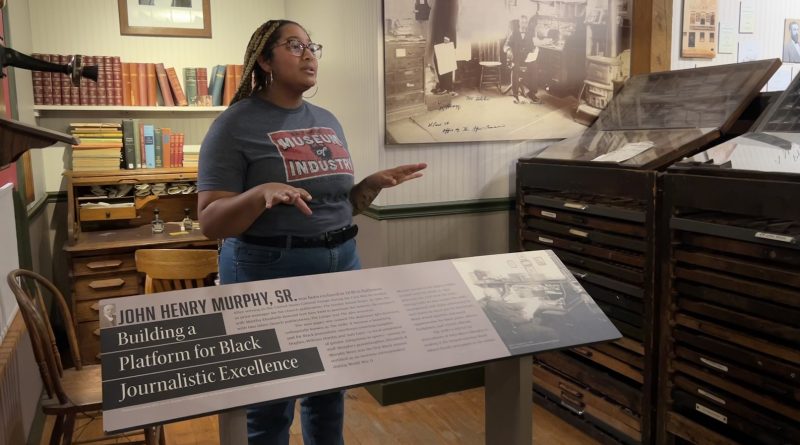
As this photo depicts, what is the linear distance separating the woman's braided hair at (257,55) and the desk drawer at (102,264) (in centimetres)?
196

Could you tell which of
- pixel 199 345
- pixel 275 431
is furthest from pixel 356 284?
pixel 275 431

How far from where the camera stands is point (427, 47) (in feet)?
9.51

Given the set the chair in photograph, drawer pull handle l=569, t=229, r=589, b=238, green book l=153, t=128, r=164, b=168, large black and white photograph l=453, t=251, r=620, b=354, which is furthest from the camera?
green book l=153, t=128, r=164, b=168

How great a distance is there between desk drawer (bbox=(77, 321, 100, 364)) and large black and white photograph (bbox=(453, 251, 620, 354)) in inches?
104

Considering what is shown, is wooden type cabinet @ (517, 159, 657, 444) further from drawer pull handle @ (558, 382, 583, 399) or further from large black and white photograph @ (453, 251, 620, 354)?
large black and white photograph @ (453, 251, 620, 354)

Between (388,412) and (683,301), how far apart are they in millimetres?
1387

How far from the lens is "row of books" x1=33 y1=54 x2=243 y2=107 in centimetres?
375

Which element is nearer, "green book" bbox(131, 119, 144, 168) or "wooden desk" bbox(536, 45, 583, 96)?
"wooden desk" bbox(536, 45, 583, 96)

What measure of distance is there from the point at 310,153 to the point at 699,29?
241 centimetres

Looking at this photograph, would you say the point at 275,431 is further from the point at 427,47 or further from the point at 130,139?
the point at 130,139

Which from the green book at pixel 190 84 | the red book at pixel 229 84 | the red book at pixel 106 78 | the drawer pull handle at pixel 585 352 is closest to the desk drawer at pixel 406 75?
the drawer pull handle at pixel 585 352

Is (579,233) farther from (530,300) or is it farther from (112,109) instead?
(112,109)

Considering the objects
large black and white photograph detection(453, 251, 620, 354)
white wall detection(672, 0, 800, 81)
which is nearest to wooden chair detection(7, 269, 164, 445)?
large black and white photograph detection(453, 251, 620, 354)

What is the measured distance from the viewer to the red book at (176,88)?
13.2 feet
